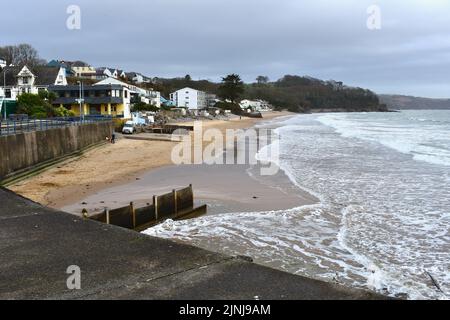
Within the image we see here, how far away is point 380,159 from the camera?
29328mm

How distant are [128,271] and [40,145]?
67.8ft

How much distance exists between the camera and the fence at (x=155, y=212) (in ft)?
38.7

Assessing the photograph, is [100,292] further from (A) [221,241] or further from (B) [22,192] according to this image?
(B) [22,192]

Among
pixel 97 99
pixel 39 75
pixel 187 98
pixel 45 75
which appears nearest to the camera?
pixel 97 99

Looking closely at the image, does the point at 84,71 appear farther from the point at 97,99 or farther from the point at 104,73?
the point at 97,99

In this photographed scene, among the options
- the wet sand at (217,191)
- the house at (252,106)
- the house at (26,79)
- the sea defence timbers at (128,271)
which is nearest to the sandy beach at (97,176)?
the wet sand at (217,191)

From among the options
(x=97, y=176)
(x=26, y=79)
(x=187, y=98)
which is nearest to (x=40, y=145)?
(x=97, y=176)

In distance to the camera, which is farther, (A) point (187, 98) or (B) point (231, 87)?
(B) point (231, 87)

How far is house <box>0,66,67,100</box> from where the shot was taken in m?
65.7

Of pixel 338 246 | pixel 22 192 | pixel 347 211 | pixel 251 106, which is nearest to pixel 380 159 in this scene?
pixel 347 211

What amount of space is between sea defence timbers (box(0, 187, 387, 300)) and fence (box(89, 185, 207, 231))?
15.3 ft

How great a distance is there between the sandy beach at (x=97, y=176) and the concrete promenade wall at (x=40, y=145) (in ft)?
2.69

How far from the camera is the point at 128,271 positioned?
5.22 m
